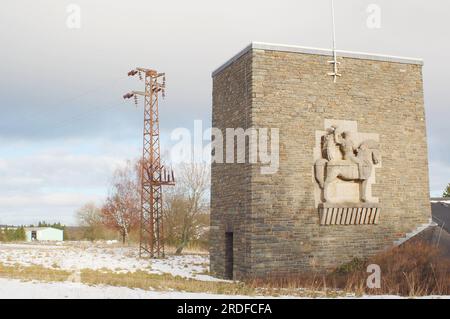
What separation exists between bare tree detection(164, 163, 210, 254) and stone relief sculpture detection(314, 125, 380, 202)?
50.7 ft

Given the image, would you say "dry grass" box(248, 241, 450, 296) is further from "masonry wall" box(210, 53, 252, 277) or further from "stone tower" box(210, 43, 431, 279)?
"masonry wall" box(210, 53, 252, 277)

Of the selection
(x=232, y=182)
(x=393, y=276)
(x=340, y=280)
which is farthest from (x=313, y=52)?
(x=393, y=276)

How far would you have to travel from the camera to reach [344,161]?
15141 millimetres

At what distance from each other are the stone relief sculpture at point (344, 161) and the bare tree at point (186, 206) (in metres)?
15.4

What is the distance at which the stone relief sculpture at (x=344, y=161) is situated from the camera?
49.0 feet

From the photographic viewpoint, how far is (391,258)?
1461cm

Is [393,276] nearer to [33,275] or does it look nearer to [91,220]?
[33,275]

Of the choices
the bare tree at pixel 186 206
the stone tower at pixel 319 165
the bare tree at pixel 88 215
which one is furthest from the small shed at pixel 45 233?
the stone tower at pixel 319 165

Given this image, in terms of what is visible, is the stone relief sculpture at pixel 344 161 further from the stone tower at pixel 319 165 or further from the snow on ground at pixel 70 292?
the snow on ground at pixel 70 292

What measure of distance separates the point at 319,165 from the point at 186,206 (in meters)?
16.8

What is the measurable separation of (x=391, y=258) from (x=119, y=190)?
34.8m

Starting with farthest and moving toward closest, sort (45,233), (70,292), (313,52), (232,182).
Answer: (45,233), (232,182), (313,52), (70,292)
